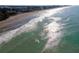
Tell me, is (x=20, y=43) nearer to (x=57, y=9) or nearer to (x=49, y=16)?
(x=49, y=16)

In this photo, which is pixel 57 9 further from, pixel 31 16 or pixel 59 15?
pixel 31 16
